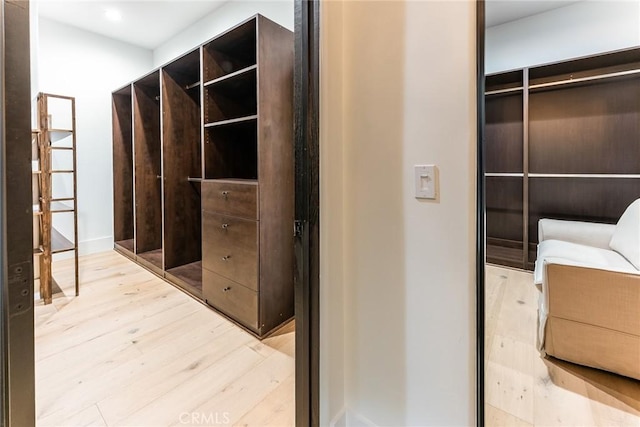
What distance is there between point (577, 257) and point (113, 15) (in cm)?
439

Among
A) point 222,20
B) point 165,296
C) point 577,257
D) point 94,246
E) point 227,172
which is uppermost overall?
point 222,20

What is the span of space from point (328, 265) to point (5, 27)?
3.46 feet

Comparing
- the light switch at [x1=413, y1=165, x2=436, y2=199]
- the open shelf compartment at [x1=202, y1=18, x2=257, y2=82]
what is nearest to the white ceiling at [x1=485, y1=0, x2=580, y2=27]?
the light switch at [x1=413, y1=165, x2=436, y2=199]

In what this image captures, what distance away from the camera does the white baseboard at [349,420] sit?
116 cm

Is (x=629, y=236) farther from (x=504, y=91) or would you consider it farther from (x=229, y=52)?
(x=229, y=52)

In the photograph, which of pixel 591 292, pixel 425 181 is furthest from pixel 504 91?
pixel 591 292

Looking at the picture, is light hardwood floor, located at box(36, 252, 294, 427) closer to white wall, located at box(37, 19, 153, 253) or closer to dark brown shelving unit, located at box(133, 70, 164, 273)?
dark brown shelving unit, located at box(133, 70, 164, 273)

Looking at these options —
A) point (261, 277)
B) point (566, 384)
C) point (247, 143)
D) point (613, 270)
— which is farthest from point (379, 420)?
point (247, 143)

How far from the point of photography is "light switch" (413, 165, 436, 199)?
0.97 m

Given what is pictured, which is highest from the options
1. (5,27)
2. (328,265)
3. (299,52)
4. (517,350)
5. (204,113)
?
(204,113)

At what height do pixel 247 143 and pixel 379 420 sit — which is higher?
pixel 247 143

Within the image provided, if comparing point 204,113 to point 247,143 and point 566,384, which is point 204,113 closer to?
point 247,143

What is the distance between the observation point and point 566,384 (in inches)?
40.8

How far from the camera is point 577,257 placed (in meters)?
0.93
